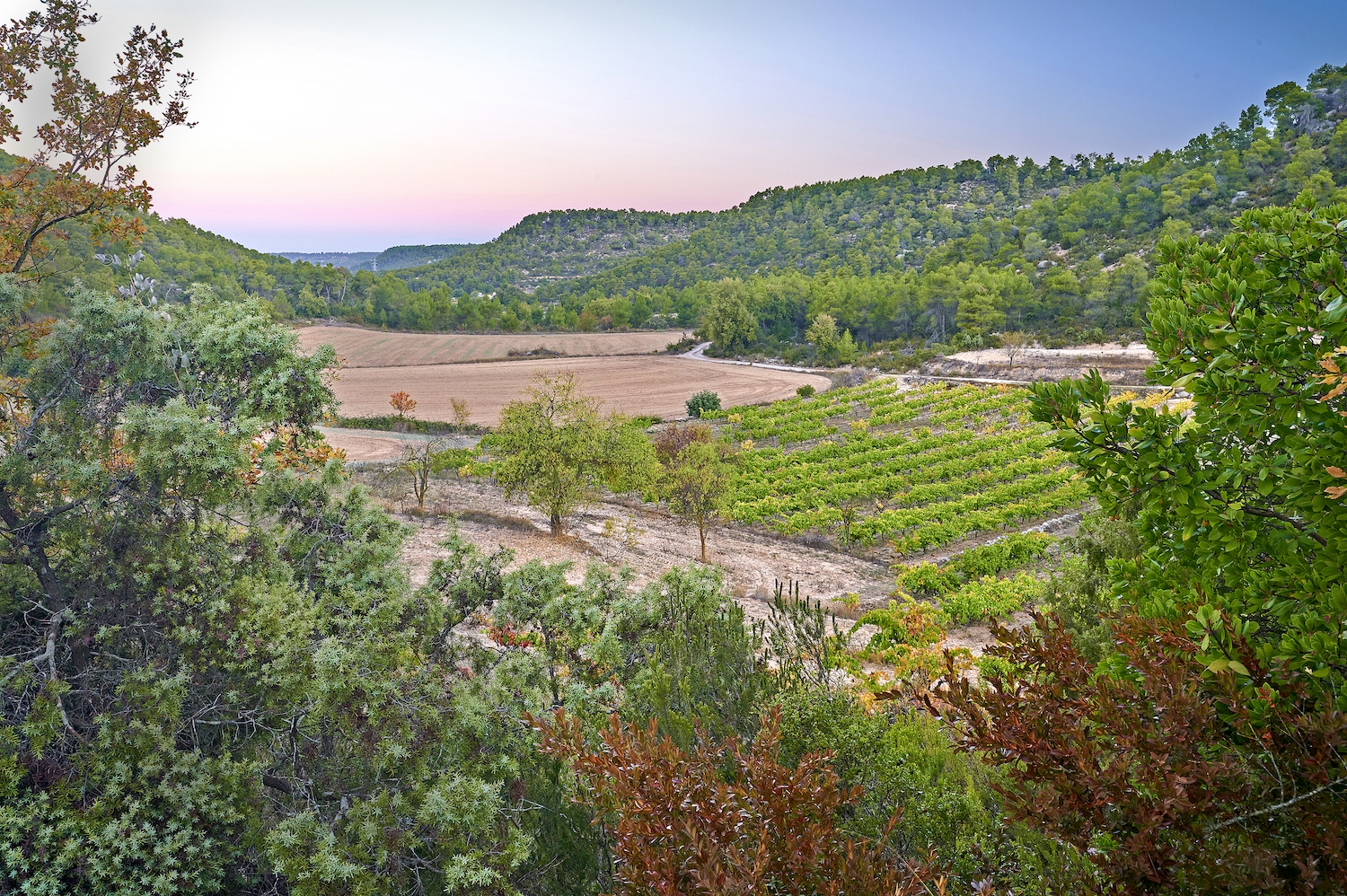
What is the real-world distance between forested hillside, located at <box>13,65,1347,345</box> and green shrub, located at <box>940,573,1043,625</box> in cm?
2922

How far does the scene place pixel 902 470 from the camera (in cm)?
3175

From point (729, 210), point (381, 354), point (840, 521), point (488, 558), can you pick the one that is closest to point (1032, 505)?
point (840, 521)

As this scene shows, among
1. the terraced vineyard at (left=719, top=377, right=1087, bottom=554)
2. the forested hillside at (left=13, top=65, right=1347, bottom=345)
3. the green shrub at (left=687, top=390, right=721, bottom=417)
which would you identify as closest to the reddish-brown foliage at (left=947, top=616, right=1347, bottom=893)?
the terraced vineyard at (left=719, top=377, right=1087, bottom=554)

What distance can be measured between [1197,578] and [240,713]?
6.00 meters

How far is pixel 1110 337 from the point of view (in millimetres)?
64688

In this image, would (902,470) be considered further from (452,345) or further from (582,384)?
(452,345)

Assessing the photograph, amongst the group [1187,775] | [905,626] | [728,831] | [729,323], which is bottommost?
[905,626]

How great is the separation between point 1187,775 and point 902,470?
30.6 metres

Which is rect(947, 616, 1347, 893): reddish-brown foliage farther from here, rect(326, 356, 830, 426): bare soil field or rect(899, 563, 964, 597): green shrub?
rect(326, 356, 830, 426): bare soil field

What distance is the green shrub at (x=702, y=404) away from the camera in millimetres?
48656

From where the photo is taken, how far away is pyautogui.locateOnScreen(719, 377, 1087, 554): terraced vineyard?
24.7 m

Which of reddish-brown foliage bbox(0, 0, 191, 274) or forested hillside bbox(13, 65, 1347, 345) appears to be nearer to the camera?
reddish-brown foliage bbox(0, 0, 191, 274)

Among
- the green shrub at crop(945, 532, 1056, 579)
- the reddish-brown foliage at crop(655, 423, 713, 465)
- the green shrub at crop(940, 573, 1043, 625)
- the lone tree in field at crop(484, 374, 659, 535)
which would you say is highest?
the lone tree in field at crop(484, 374, 659, 535)

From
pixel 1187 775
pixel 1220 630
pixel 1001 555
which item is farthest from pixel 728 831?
pixel 1001 555
